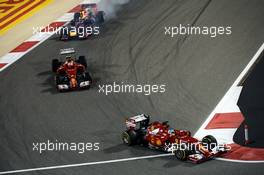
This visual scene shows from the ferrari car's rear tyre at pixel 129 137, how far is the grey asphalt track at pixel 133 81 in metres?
0.18

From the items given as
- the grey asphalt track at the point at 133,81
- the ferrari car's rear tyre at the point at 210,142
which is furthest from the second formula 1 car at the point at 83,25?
the ferrari car's rear tyre at the point at 210,142

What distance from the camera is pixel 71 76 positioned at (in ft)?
65.8

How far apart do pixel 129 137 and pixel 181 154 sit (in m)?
1.58

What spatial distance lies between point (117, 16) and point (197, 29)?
318cm

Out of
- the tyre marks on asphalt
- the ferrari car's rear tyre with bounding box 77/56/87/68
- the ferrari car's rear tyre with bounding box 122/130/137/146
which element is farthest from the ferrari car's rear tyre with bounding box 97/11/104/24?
the ferrari car's rear tyre with bounding box 122/130/137/146

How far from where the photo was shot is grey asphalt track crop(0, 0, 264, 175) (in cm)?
1686

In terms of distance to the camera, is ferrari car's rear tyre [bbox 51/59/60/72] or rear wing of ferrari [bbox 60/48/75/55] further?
ferrari car's rear tyre [bbox 51/59/60/72]

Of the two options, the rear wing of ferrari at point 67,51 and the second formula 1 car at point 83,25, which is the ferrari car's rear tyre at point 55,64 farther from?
the second formula 1 car at point 83,25

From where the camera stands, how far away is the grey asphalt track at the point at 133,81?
1686cm

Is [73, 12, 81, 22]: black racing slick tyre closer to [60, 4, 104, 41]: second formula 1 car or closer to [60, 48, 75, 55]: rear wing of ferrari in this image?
[60, 4, 104, 41]: second formula 1 car

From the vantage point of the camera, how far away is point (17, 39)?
23938mm

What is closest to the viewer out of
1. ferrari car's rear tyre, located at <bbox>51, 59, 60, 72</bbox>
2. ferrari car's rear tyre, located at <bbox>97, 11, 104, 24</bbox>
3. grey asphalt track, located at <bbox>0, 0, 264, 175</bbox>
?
grey asphalt track, located at <bbox>0, 0, 264, 175</bbox>

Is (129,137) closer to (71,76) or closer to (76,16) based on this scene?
(71,76)

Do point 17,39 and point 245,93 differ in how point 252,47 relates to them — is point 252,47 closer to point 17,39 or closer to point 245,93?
point 245,93
